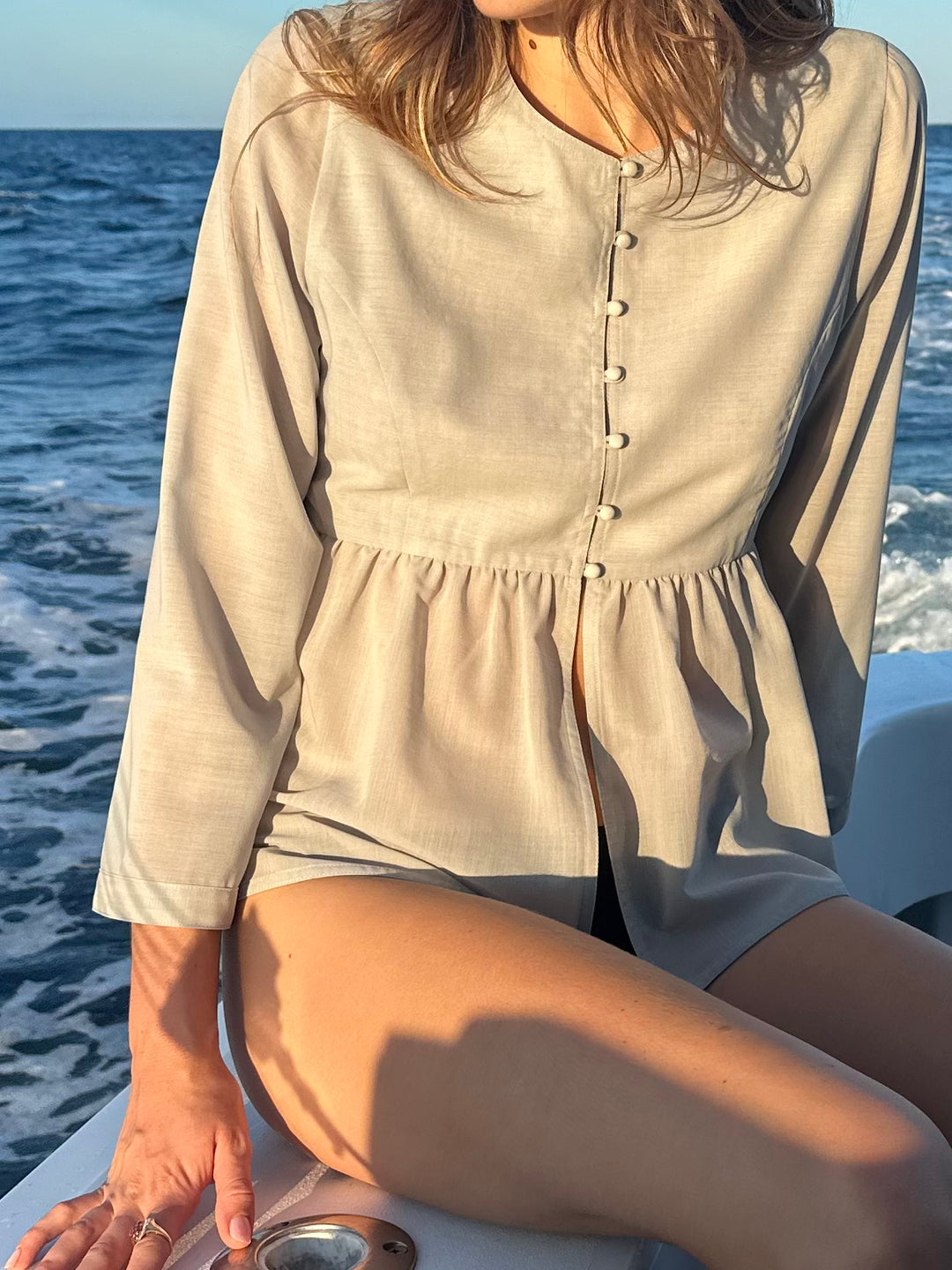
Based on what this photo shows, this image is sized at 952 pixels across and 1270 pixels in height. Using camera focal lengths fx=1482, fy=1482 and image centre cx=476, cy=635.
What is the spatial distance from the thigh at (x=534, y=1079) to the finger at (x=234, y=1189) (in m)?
0.04

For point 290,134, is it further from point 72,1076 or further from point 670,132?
point 72,1076

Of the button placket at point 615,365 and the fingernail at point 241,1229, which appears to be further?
the button placket at point 615,365

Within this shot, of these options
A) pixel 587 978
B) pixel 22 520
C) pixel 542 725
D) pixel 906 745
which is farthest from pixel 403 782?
pixel 22 520

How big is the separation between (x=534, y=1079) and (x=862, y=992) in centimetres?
35

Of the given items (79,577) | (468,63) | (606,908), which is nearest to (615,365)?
(468,63)

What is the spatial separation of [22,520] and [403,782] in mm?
4901

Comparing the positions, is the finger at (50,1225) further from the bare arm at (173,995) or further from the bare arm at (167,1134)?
the bare arm at (173,995)

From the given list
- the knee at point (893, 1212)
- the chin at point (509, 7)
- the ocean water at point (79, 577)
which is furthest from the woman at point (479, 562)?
the ocean water at point (79, 577)

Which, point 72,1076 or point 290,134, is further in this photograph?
point 72,1076

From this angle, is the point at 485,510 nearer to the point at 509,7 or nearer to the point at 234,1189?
the point at 509,7

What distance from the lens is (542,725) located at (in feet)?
3.91

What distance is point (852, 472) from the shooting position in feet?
4.69

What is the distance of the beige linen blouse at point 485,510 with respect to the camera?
1.17 m

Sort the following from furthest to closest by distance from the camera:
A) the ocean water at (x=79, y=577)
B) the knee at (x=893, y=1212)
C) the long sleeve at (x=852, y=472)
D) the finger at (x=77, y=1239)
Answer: the ocean water at (x=79, y=577) < the long sleeve at (x=852, y=472) < the finger at (x=77, y=1239) < the knee at (x=893, y=1212)
